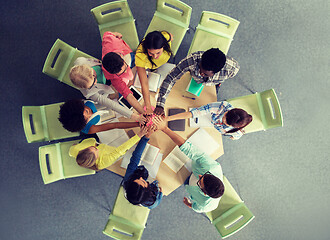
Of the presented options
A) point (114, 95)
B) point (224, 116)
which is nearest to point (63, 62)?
point (114, 95)

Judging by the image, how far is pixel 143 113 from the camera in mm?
2129

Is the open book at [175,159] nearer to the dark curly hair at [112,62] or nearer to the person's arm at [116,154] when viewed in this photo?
the person's arm at [116,154]

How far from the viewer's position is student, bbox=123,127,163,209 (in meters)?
1.76

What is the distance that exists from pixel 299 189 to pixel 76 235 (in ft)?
10.6

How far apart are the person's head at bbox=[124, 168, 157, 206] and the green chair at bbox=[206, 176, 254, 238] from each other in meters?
0.82

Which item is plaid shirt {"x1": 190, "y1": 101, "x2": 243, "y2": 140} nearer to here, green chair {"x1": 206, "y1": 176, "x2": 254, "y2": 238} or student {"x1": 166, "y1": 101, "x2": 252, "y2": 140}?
student {"x1": 166, "y1": 101, "x2": 252, "y2": 140}

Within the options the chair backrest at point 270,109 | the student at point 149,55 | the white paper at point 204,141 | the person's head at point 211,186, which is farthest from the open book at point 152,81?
the chair backrest at point 270,109

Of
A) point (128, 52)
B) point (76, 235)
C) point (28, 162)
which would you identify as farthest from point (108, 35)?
point (76, 235)

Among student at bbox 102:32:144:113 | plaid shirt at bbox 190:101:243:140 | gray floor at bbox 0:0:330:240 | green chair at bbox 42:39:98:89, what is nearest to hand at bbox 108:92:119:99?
student at bbox 102:32:144:113

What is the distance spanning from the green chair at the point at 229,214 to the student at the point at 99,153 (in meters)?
1.20

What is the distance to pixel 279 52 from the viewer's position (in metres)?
3.01

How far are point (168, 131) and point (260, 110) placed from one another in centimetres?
109

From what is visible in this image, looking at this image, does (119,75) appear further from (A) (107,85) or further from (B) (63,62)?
(B) (63,62)

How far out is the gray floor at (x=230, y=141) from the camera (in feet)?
9.39
